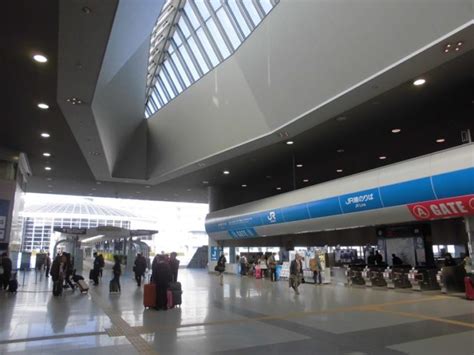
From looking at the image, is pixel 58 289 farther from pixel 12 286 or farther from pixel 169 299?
pixel 169 299

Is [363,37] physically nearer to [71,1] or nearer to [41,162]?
[71,1]

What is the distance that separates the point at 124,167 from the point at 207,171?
15.1 feet

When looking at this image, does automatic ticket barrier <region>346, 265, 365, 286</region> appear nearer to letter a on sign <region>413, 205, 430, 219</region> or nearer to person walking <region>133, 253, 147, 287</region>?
letter a on sign <region>413, 205, 430, 219</region>

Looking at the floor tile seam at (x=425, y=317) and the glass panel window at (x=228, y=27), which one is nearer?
the floor tile seam at (x=425, y=317)

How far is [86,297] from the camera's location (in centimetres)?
1417

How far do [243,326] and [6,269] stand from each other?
1185 centimetres

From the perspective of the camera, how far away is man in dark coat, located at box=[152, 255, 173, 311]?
36.4 ft

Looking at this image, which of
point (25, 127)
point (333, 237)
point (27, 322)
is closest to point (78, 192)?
point (25, 127)

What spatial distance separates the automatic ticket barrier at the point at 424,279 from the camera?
621 inches

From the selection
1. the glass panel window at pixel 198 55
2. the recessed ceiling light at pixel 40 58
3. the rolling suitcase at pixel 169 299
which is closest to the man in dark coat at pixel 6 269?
the rolling suitcase at pixel 169 299

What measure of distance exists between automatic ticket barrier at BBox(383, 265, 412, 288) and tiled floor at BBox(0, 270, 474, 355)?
335 cm

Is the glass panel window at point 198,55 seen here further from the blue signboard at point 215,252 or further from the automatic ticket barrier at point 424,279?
the blue signboard at point 215,252

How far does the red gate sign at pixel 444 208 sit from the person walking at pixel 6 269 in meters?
15.0

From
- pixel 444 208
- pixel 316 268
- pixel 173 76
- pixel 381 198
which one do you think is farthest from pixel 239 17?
pixel 316 268
